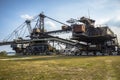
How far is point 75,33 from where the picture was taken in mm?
103062

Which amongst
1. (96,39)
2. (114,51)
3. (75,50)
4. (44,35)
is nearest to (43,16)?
(44,35)

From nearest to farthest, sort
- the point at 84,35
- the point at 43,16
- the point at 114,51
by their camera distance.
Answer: the point at 84,35, the point at 114,51, the point at 43,16

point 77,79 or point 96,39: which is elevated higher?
point 96,39

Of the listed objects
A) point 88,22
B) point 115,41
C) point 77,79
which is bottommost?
point 77,79

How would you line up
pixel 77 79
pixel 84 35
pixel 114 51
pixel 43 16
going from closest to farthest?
pixel 77 79
pixel 84 35
pixel 114 51
pixel 43 16

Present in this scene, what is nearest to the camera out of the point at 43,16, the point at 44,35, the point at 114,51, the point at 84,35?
the point at 84,35

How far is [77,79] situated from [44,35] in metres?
122

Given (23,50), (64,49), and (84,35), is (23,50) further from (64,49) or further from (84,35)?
(84,35)

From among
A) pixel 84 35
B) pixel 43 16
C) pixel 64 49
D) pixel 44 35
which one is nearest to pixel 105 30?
pixel 84 35

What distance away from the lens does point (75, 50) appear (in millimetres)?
118312

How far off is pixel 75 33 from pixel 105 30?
16445 mm

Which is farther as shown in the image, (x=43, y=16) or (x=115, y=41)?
(x=43, y=16)

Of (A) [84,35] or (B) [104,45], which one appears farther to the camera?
(B) [104,45]

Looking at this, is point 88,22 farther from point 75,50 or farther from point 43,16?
point 43,16
